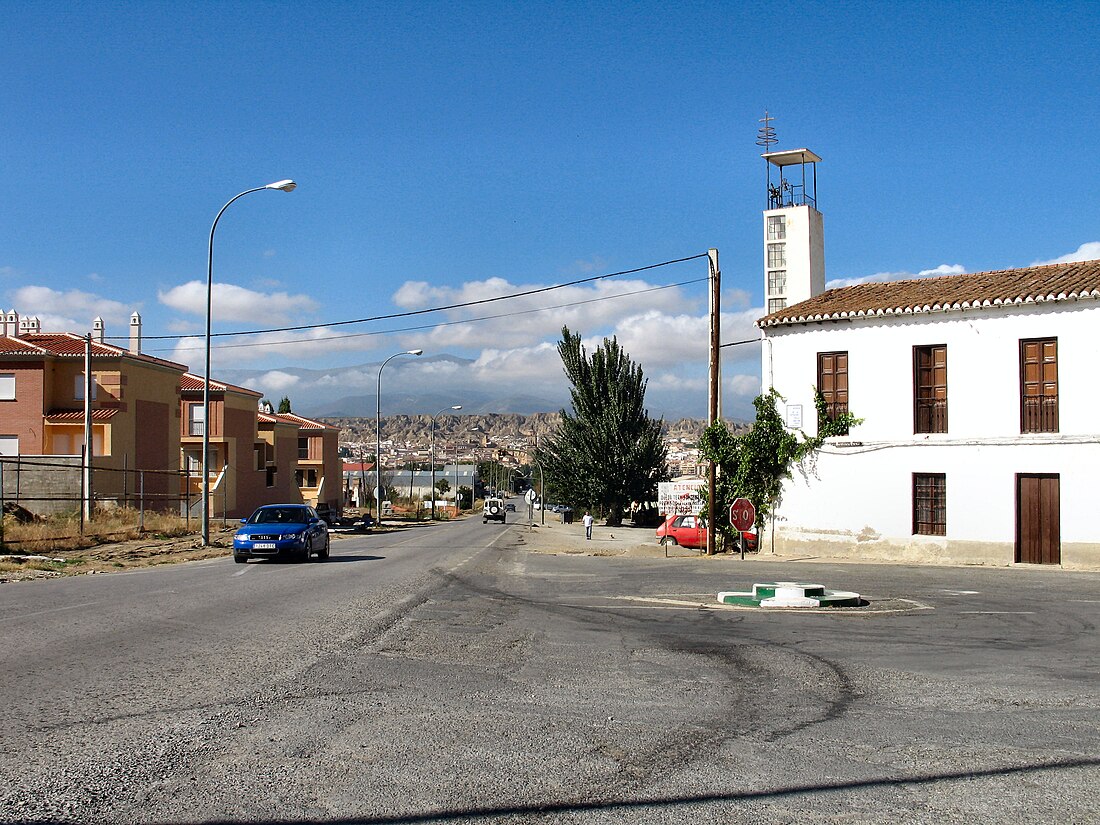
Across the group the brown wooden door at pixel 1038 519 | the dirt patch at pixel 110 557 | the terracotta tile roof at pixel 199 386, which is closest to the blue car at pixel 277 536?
the dirt patch at pixel 110 557

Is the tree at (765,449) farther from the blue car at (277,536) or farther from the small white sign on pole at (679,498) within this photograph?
the small white sign on pole at (679,498)

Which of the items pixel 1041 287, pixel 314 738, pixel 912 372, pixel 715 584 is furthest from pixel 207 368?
pixel 314 738

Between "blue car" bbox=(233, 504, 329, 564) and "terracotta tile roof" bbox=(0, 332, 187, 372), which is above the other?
"terracotta tile roof" bbox=(0, 332, 187, 372)

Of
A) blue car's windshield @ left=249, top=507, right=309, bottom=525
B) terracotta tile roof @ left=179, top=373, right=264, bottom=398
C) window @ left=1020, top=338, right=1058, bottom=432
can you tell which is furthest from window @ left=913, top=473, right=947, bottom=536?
terracotta tile roof @ left=179, top=373, right=264, bottom=398

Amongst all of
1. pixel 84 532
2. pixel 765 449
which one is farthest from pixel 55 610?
pixel 765 449

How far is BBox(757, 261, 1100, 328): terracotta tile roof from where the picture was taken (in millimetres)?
25359

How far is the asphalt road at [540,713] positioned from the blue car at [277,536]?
31.3ft

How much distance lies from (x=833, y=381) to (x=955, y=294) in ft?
13.1

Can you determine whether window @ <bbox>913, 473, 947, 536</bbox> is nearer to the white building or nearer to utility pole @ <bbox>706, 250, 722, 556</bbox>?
the white building

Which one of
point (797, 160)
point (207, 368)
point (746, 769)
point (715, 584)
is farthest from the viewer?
point (797, 160)

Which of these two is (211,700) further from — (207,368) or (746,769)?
(207,368)

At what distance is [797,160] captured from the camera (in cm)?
6862

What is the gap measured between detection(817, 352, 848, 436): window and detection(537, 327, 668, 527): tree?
A: 3778cm

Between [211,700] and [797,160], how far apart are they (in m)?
66.9
